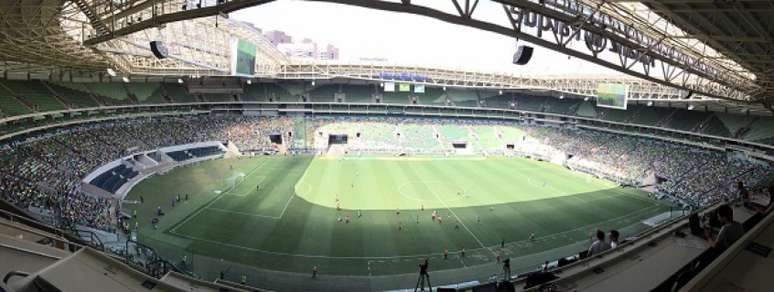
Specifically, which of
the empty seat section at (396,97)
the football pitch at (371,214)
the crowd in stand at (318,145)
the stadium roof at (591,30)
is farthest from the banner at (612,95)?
the empty seat section at (396,97)

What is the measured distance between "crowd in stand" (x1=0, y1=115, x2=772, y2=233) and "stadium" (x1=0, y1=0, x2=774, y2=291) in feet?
0.85

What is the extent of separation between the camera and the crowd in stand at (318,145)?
23391 millimetres

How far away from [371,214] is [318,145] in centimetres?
2619

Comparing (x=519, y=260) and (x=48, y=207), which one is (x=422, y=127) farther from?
(x=48, y=207)

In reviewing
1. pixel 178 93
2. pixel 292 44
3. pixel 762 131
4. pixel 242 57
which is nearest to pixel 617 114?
pixel 762 131

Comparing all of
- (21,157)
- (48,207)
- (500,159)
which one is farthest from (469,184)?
(21,157)

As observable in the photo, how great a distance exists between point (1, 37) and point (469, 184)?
105 feet

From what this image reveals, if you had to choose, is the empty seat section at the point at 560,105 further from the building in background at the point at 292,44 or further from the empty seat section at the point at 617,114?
the building in background at the point at 292,44

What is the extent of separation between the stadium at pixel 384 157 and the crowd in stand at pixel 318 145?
10.2 inches

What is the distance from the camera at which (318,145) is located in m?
52.7

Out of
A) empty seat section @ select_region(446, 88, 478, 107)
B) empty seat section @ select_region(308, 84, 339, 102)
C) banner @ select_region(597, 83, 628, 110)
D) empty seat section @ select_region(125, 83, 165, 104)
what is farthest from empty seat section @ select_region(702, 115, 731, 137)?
empty seat section @ select_region(125, 83, 165, 104)

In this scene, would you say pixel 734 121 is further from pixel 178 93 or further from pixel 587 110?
pixel 178 93

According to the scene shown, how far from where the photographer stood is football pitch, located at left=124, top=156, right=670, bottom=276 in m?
21.4

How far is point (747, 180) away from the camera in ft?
109
